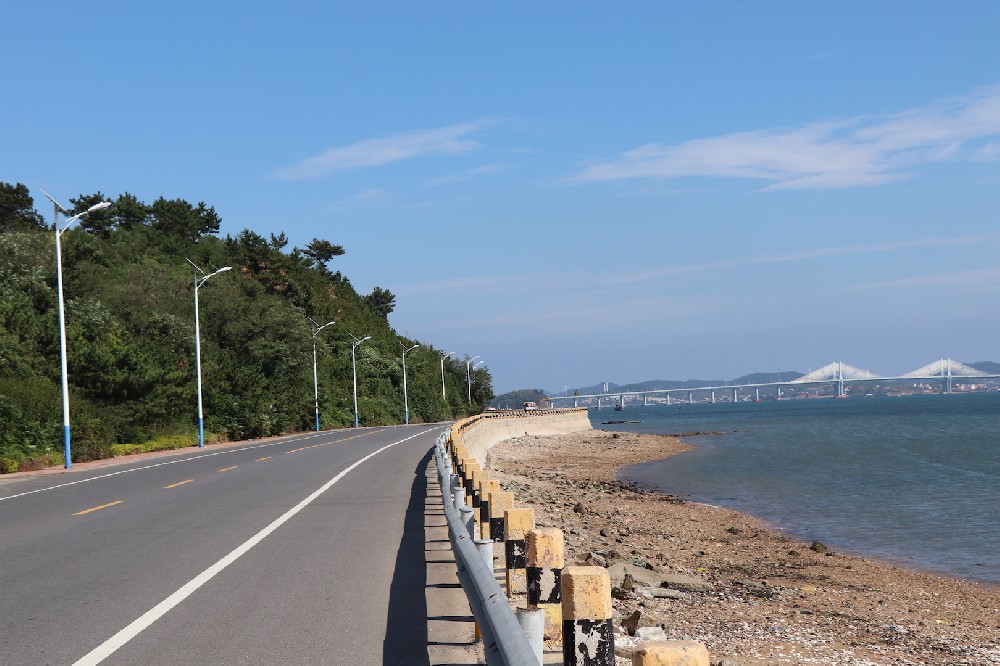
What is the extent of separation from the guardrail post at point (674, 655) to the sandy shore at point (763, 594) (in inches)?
220

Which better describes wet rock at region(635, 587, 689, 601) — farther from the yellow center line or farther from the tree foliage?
the tree foliage

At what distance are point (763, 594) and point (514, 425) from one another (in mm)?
69104

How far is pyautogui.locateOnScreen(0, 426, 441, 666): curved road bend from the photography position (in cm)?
750

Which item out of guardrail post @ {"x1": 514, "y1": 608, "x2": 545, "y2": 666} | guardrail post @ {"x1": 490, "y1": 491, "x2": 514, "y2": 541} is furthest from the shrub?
guardrail post @ {"x1": 514, "y1": 608, "x2": 545, "y2": 666}

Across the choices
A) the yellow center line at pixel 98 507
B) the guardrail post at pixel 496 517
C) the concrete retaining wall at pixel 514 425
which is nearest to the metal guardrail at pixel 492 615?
the guardrail post at pixel 496 517

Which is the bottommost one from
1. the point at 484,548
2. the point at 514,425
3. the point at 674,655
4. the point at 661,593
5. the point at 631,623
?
the point at 514,425

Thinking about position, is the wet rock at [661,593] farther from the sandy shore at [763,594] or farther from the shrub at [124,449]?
the shrub at [124,449]

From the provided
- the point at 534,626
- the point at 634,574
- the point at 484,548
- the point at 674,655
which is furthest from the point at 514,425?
the point at 674,655

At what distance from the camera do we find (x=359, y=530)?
47.4 ft

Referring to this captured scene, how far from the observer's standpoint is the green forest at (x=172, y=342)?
1704 inches

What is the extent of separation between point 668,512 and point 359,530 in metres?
19.5

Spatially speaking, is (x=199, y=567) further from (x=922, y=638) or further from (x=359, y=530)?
(x=922, y=638)

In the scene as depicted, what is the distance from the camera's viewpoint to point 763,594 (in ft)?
55.9

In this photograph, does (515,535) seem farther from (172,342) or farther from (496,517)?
(172,342)
